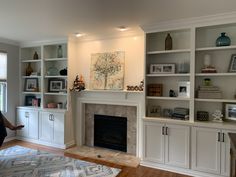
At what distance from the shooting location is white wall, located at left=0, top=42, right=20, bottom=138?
464cm

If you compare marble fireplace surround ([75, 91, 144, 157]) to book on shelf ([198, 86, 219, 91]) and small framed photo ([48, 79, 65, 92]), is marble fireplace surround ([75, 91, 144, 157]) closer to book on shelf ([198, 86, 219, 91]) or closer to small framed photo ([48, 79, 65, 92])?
small framed photo ([48, 79, 65, 92])

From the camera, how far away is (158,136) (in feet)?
10.6

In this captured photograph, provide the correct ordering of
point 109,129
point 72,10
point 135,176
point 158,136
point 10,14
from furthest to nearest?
point 109,129 < point 158,136 < point 135,176 < point 10,14 < point 72,10

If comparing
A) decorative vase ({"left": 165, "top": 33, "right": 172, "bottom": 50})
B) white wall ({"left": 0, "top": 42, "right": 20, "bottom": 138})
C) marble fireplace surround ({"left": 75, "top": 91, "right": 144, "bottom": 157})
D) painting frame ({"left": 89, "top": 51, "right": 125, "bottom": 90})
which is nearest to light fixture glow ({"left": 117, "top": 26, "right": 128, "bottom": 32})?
painting frame ({"left": 89, "top": 51, "right": 125, "bottom": 90})

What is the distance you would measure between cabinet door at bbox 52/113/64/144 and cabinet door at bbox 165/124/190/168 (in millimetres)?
2309

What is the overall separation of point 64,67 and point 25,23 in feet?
5.01

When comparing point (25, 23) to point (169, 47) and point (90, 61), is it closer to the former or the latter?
point (90, 61)

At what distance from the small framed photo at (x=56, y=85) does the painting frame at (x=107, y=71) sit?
0.77 metres

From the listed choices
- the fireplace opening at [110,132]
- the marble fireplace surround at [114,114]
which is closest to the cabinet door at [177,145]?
the marble fireplace surround at [114,114]

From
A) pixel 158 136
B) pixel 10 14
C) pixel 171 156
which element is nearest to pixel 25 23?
pixel 10 14

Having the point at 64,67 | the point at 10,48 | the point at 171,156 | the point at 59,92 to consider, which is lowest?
the point at 171,156

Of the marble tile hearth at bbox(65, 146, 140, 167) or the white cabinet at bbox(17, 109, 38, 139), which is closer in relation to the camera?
the marble tile hearth at bbox(65, 146, 140, 167)

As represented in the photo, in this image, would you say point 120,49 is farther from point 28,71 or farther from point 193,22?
point 28,71

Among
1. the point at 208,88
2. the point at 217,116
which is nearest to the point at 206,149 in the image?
the point at 217,116
